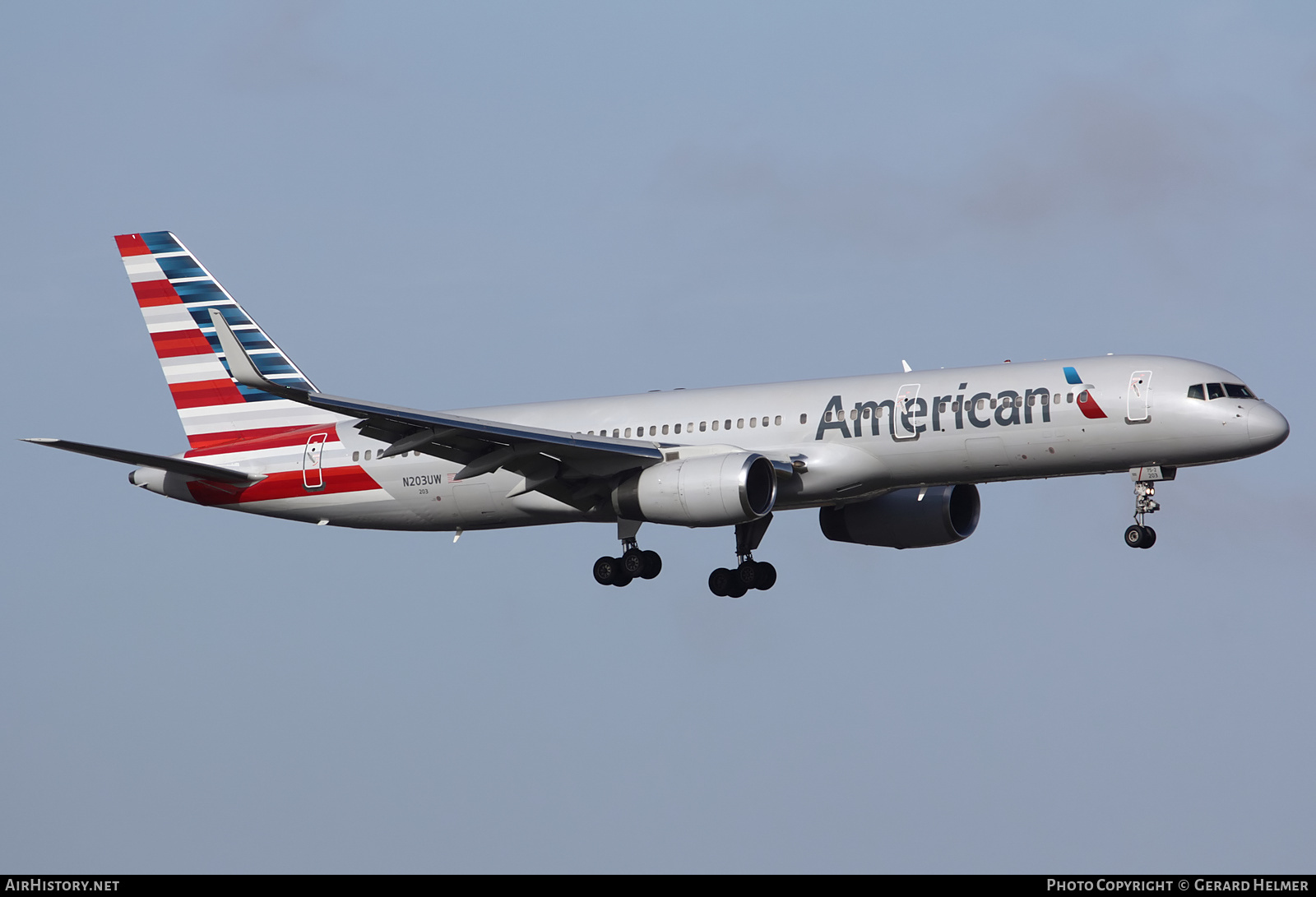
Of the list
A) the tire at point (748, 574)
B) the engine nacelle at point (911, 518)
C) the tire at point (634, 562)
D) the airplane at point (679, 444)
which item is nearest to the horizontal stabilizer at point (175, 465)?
the airplane at point (679, 444)

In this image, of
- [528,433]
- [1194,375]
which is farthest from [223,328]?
[1194,375]

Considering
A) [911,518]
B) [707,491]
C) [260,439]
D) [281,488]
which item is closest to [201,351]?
[260,439]

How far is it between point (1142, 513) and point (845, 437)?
24.1 feet

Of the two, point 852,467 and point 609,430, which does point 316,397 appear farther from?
point 852,467

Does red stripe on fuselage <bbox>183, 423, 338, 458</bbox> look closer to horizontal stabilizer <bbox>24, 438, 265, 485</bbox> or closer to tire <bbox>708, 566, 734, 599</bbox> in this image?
horizontal stabilizer <bbox>24, 438, 265, 485</bbox>

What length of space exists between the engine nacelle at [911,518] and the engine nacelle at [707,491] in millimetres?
7009

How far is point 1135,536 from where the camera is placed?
43.5 m

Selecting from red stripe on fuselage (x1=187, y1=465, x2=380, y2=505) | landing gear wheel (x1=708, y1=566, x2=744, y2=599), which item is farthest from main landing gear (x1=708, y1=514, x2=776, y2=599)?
red stripe on fuselage (x1=187, y1=465, x2=380, y2=505)

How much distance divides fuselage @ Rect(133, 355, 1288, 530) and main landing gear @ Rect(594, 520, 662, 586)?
82cm

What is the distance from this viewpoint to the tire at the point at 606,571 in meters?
48.7

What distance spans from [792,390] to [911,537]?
7010mm

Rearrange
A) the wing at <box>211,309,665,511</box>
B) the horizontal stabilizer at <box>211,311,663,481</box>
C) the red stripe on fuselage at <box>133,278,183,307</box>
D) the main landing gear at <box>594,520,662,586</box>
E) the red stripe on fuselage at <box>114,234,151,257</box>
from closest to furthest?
the horizontal stabilizer at <box>211,311,663,481</box> → the wing at <box>211,309,665,511</box> → the main landing gear at <box>594,520,662,586</box> → the red stripe on fuselage at <box>133,278,183,307</box> → the red stripe on fuselage at <box>114,234,151,257</box>

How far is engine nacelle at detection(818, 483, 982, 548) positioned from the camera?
165ft
